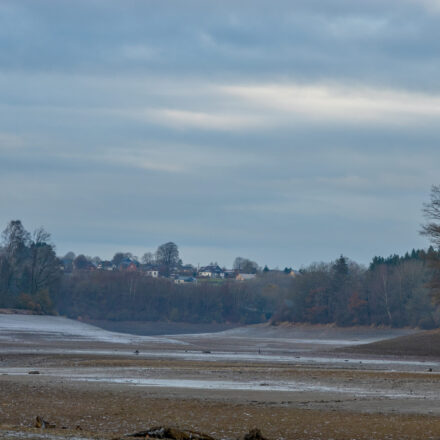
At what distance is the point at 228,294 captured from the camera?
600ft

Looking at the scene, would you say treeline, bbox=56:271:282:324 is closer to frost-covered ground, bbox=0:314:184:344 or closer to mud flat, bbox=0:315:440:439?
frost-covered ground, bbox=0:314:184:344

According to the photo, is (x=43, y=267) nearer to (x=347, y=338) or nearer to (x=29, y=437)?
(x=347, y=338)

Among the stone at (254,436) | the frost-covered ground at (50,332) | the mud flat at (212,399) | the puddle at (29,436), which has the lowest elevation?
the frost-covered ground at (50,332)

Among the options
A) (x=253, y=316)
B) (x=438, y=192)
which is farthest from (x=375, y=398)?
(x=253, y=316)

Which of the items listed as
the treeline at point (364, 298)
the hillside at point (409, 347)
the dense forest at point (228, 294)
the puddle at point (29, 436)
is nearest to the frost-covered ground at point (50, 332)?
the dense forest at point (228, 294)

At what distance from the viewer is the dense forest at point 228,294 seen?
117562 mm

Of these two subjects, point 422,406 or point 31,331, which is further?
point 31,331

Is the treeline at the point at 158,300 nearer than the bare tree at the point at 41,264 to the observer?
No

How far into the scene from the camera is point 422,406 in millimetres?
24766

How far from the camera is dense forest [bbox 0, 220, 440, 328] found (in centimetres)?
11756

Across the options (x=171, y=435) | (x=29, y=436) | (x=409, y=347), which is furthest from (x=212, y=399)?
(x=409, y=347)

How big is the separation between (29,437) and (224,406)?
8.91m

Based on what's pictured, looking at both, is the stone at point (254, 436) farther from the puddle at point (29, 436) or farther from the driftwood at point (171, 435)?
the puddle at point (29, 436)

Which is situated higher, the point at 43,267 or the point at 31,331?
the point at 43,267
